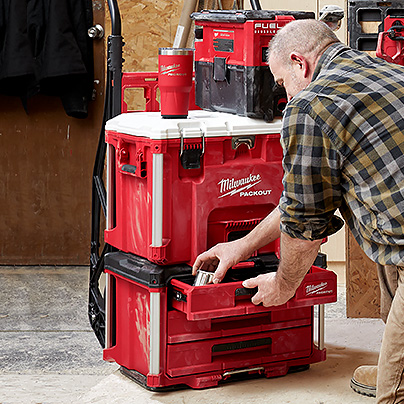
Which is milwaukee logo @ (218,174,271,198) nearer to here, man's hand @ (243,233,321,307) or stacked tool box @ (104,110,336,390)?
stacked tool box @ (104,110,336,390)

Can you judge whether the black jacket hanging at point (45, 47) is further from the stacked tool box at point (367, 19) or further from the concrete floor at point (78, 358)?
the stacked tool box at point (367, 19)

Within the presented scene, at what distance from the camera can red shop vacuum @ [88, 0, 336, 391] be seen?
2.52 meters

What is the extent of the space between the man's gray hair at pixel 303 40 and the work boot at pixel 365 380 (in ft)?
3.54

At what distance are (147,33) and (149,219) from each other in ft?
7.40

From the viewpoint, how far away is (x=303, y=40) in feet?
7.13

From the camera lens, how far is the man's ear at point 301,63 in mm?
2174

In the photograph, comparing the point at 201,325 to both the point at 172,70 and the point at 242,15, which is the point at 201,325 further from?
the point at 242,15

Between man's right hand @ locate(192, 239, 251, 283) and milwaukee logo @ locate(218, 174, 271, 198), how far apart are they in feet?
0.56

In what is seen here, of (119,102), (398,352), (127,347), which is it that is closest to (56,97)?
(119,102)

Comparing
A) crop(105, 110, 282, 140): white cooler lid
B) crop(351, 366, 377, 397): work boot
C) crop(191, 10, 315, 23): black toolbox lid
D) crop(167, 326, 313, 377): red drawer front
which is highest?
crop(191, 10, 315, 23): black toolbox lid

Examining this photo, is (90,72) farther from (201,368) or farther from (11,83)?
(201,368)

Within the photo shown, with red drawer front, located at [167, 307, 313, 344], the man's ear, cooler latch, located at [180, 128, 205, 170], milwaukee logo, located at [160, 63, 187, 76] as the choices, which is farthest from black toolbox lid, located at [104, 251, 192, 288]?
the man's ear

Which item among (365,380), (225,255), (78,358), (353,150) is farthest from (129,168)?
(78,358)

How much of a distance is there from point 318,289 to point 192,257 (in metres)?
0.42
